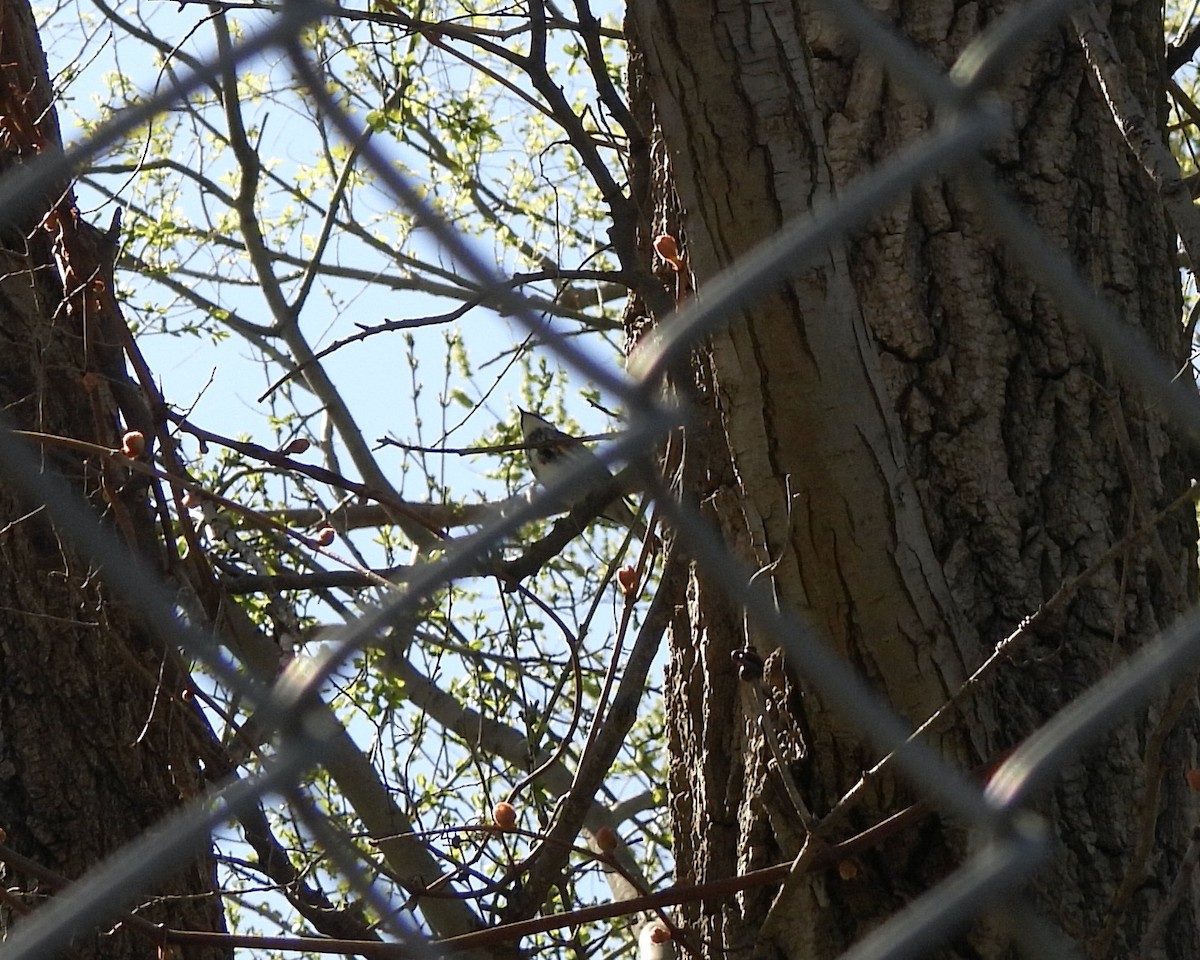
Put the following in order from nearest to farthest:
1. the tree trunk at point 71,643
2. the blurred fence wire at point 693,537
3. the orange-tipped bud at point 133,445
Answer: the blurred fence wire at point 693,537
the orange-tipped bud at point 133,445
the tree trunk at point 71,643

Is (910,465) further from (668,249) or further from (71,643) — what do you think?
(71,643)

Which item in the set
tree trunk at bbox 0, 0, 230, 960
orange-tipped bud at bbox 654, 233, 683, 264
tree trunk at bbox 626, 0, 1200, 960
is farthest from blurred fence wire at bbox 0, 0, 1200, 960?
tree trunk at bbox 0, 0, 230, 960

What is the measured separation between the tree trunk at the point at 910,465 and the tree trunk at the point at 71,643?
91cm

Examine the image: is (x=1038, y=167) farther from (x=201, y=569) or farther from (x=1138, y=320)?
(x=201, y=569)

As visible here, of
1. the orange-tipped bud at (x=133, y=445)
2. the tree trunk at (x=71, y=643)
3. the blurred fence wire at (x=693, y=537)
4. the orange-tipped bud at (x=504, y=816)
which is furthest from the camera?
Result: the tree trunk at (x=71, y=643)

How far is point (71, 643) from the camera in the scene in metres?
2.43

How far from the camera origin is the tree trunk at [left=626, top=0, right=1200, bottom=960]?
1679 millimetres

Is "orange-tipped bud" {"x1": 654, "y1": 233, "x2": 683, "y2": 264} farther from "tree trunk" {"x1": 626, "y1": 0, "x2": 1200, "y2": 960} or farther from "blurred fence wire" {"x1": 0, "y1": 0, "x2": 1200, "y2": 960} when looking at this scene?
"blurred fence wire" {"x1": 0, "y1": 0, "x2": 1200, "y2": 960}

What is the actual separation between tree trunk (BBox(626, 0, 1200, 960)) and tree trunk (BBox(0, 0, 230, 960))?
35.9 inches

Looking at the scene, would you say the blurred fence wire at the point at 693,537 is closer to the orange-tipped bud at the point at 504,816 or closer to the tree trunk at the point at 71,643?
the orange-tipped bud at the point at 504,816

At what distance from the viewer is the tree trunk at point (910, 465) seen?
168 centimetres

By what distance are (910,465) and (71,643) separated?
4.76ft

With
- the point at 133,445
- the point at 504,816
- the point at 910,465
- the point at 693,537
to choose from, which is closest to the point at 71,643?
the point at 133,445

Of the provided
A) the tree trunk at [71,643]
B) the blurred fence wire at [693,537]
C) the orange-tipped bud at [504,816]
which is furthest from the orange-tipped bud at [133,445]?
the blurred fence wire at [693,537]
